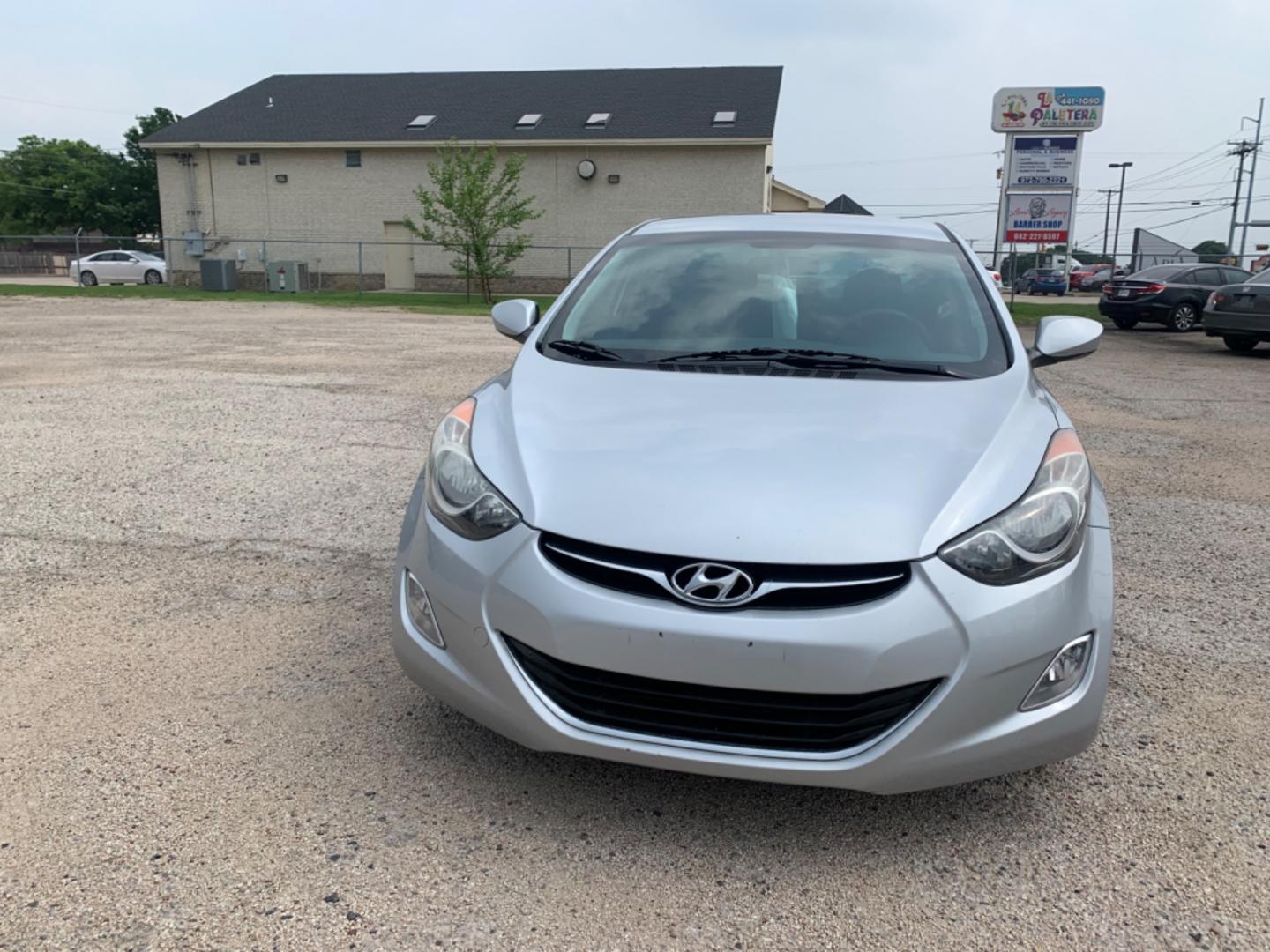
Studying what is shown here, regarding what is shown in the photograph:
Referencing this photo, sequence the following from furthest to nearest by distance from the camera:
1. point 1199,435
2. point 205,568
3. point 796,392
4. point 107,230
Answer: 1. point 107,230
2. point 1199,435
3. point 205,568
4. point 796,392

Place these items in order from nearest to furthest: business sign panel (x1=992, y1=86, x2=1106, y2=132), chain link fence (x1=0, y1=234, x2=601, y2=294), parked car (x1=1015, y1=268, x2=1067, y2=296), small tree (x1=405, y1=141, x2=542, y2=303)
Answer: business sign panel (x1=992, y1=86, x2=1106, y2=132) < small tree (x1=405, y1=141, x2=542, y2=303) < chain link fence (x1=0, y1=234, x2=601, y2=294) < parked car (x1=1015, y1=268, x2=1067, y2=296)

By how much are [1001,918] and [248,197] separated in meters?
33.6

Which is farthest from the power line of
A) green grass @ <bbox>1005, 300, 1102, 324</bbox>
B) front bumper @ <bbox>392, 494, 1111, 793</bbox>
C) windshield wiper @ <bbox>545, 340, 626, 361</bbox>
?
front bumper @ <bbox>392, 494, 1111, 793</bbox>

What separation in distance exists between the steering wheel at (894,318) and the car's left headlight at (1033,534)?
858 millimetres

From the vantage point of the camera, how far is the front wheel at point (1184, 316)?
19.1 meters

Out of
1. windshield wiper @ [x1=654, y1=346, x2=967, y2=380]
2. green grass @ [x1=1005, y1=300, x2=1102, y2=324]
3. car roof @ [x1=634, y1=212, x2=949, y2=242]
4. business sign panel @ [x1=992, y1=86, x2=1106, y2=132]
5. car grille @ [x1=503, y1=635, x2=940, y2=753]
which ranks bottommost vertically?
green grass @ [x1=1005, y1=300, x2=1102, y2=324]

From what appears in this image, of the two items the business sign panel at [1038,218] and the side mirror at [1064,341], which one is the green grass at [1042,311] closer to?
the business sign panel at [1038,218]

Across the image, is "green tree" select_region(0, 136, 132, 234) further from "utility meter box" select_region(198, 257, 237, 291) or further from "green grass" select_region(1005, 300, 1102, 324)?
"green grass" select_region(1005, 300, 1102, 324)

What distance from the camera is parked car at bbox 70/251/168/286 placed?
3491 cm

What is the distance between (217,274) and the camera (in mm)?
28875

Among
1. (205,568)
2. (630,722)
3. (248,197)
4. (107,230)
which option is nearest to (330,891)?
(630,722)

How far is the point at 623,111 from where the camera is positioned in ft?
100.0

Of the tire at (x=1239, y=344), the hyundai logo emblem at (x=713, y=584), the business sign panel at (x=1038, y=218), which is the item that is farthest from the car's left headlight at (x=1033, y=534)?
the business sign panel at (x=1038, y=218)

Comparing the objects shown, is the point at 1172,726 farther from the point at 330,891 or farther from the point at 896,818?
the point at 330,891
